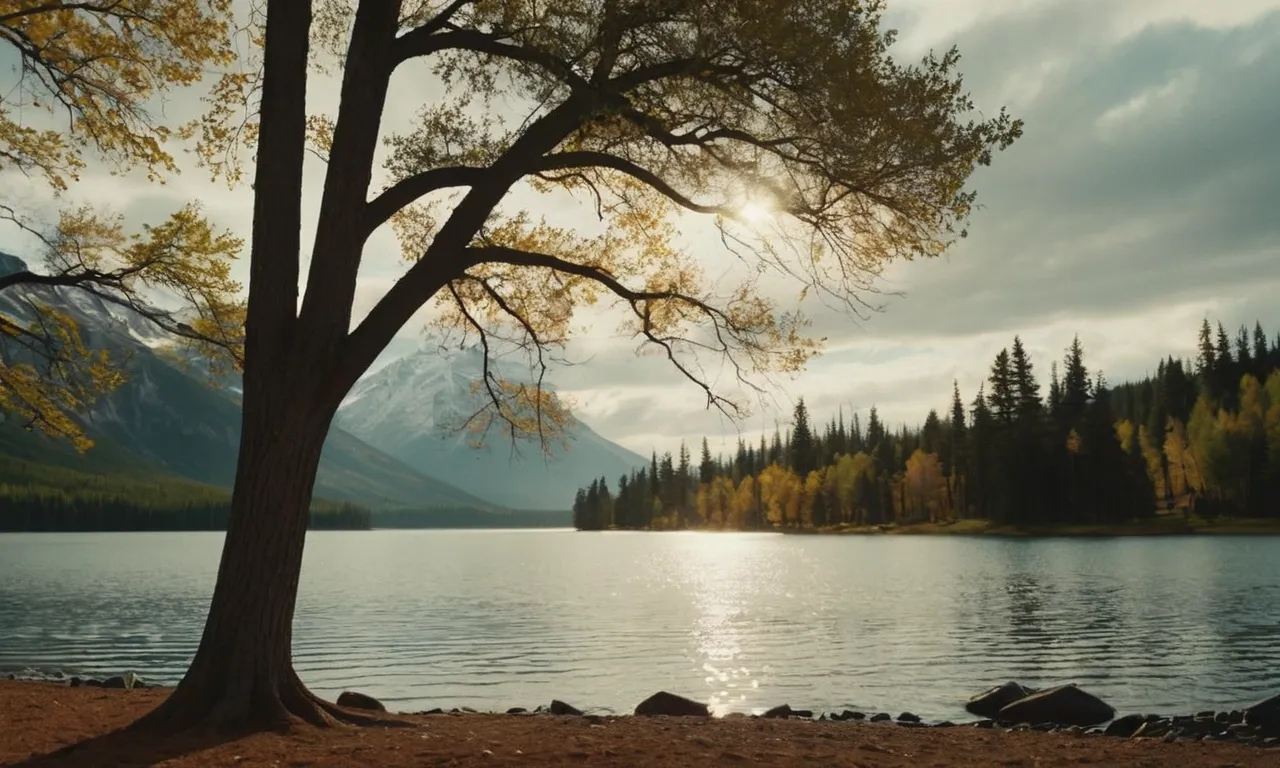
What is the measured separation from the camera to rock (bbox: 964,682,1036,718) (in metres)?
19.8

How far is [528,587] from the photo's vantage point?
6147cm

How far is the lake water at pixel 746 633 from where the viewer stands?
2408 cm

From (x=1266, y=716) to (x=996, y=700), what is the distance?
5491 millimetres

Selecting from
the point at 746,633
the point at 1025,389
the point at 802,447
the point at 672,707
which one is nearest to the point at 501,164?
the point at 672,707

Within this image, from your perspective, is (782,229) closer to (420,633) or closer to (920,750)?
(920,750)

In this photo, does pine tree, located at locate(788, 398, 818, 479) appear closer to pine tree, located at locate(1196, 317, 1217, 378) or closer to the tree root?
pine tree, located at locate(1196, 317, 1217, 378)

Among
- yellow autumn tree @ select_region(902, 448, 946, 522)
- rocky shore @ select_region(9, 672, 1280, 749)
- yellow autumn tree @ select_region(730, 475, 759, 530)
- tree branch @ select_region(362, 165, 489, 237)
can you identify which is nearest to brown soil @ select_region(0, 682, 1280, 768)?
rocky shore @ select_region(9, 672, 1280, 749)

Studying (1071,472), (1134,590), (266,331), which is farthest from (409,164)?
(1071,472)

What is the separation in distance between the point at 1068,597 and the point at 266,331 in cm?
4269

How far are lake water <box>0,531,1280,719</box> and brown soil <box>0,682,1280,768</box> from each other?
299 inches

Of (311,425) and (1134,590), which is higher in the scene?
(311,425)

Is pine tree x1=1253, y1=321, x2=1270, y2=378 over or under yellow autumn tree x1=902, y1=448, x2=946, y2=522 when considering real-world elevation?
over

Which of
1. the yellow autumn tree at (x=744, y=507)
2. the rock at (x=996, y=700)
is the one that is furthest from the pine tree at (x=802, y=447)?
the rock at (x=996, y=700)

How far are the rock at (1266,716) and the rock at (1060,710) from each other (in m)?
2.77
